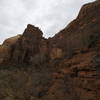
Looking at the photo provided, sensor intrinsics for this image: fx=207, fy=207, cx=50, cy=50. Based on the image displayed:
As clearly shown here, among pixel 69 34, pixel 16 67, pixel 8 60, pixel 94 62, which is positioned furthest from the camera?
pixel 8 60

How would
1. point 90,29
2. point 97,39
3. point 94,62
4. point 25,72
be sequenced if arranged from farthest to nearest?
point 25,72 < point 90,29 < point 97,39 < point 94,62

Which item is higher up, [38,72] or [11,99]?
[38,72]

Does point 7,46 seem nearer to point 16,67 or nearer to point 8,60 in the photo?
point 8,60

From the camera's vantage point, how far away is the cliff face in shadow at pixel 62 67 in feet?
39.9

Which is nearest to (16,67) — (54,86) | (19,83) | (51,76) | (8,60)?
(8,60)

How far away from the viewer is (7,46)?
23016mm

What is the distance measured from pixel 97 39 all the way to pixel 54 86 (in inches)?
169

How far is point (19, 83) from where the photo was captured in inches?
671

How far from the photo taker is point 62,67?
15.1 m

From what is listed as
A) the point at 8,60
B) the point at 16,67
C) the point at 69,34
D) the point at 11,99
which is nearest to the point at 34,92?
the point at 11,99

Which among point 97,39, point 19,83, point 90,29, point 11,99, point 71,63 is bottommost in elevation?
point 11,99

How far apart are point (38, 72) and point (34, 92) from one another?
2714 mm

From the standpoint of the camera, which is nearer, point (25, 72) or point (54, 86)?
point (54, 86)

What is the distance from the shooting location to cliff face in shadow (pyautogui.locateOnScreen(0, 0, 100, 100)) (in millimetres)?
12164
